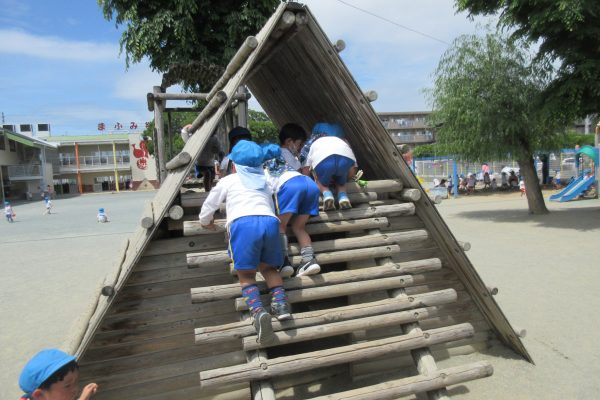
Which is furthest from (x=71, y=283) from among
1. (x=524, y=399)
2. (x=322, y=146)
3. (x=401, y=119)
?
(x=401, y=119)

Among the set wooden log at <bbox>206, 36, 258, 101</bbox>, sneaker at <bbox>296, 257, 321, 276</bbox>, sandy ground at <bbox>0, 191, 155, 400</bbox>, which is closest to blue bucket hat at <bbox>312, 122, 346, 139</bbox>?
wooden log at <bbox>206, 36, 258, 101</bbox>

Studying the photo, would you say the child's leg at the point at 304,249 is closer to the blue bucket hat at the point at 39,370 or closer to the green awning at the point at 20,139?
the blue bucket hat at the point at 39,370

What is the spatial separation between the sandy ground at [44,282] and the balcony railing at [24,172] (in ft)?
102

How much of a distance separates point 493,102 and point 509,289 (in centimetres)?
865

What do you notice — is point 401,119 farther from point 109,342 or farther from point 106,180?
point 109,342

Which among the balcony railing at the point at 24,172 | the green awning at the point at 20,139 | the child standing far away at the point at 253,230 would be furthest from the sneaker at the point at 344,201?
the balcony railing at the point at 24,172

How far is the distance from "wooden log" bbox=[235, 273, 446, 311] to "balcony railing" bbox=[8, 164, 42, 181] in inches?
1924

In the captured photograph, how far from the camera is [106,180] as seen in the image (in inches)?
2210

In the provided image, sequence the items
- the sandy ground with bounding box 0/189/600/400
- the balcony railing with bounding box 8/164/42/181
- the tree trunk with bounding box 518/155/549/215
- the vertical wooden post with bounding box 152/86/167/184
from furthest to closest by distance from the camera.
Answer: the balcony railing with bounding box 8/164/42/181
the tree trunk with bounding box 518/155/549/215
the vertical wooden post with bounding box 152/86/167/184
the sandy ground with bounding box 0/189/600/400

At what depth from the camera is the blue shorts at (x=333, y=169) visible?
13.0 feet

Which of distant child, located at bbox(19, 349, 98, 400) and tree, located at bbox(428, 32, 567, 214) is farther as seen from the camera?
tree, located at bbox(428, 32, 567, 214)

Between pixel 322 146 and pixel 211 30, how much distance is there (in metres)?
8.03

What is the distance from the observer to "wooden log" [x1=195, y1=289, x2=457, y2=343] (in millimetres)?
3068

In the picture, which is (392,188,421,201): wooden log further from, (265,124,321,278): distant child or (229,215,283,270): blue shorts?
(229,215,283,270): blue shorts
